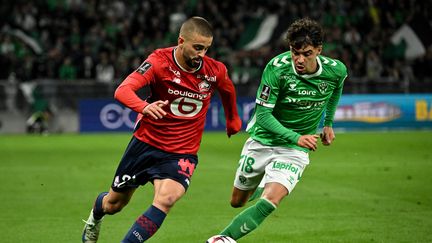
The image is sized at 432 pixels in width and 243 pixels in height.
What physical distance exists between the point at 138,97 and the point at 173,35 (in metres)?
21.2

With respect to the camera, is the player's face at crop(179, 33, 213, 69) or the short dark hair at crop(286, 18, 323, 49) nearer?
the player's face at crop(179, 33, 213, 69)

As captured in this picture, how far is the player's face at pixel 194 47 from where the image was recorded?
283 inches

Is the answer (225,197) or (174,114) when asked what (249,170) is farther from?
(225,197)

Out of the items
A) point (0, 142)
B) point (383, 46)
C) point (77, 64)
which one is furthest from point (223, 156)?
point (383, 46)

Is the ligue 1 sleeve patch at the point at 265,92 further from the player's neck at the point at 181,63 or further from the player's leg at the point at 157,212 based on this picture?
the player's leg at the point at 157,212

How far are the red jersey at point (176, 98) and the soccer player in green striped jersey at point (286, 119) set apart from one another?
2.02 ft

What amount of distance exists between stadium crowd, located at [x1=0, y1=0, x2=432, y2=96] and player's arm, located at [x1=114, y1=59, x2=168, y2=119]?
18466mm

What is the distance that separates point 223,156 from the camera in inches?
727

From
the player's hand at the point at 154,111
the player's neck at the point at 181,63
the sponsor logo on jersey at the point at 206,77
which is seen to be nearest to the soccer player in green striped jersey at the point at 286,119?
the sponsor logo on jersey at the point at 206,77

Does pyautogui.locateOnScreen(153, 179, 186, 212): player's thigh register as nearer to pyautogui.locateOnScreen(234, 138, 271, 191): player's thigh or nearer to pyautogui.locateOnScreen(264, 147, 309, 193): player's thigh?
pyautogui.locateOnScreen(264, 147, 309, 193): player's thigh

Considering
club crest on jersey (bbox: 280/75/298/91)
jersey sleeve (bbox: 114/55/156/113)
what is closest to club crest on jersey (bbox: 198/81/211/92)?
jersey sleeve (bbox: 114/55/156/113)

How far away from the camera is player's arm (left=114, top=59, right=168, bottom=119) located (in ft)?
21.8

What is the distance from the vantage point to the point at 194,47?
7227mm

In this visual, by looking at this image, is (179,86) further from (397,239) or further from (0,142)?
(0,142)
